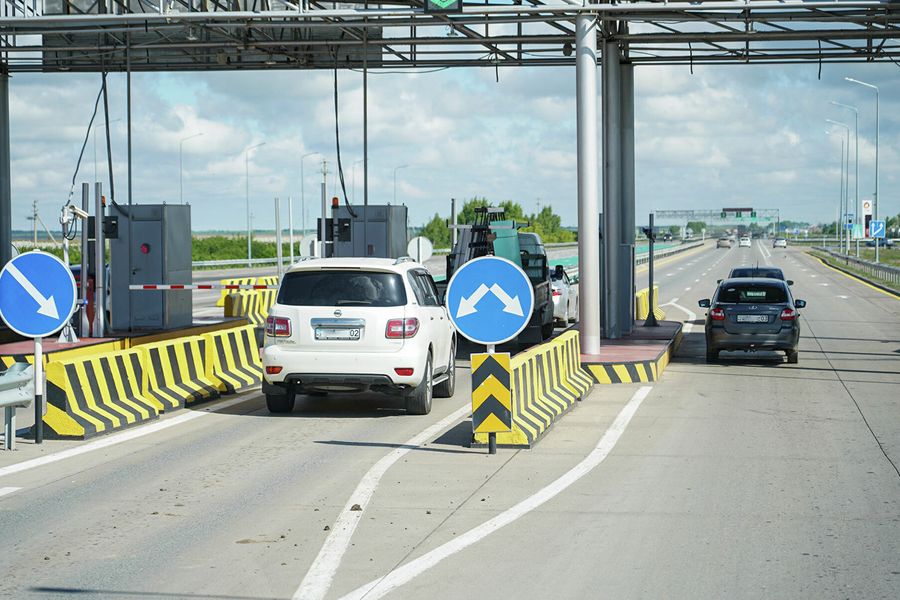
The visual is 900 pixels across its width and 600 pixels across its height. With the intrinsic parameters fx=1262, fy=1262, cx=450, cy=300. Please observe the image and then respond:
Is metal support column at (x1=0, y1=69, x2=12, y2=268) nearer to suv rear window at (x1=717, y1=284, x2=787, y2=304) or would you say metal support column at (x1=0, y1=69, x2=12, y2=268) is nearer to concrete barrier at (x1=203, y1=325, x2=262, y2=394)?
concrete barrier at (x1=203, y1=325, x2=262, y2=394)

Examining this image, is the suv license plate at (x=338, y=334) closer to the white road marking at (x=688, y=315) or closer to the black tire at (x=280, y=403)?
the black tire at (x=280, y=403)

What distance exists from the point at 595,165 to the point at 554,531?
1183cm

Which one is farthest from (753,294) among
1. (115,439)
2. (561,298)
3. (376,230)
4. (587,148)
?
(115,439)

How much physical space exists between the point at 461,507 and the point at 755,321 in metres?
12.9

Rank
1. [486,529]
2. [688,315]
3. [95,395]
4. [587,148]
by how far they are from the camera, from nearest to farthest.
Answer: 1. [486,529]
2. [95,395]
3. [587,148]
4. [688,315]

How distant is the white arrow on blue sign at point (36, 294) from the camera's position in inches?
484

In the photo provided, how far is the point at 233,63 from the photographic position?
27688mm

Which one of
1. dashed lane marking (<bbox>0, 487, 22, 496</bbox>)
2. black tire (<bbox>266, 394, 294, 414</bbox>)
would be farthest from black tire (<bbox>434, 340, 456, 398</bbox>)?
dashed lane marking (<bbox>0, 487, 22, 496</bbox>)

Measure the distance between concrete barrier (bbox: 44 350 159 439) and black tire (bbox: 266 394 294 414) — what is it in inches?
51.7

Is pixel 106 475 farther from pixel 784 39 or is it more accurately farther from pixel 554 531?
pixel 784 39

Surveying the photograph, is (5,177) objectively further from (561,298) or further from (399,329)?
(399,329)

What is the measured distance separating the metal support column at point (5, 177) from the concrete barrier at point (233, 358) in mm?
10648

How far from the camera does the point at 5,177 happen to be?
27.9 meters

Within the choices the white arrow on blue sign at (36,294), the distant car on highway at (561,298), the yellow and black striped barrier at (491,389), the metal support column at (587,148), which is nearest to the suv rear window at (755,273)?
the distant car on highway at (561,298)
